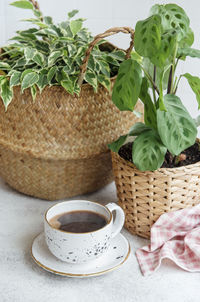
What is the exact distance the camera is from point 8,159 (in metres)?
1.13

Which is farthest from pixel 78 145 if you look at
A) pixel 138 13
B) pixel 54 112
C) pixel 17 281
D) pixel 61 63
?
pixel 138 13

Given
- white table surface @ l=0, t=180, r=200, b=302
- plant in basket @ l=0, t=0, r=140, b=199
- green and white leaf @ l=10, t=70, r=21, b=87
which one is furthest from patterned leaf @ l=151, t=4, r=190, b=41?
white table surface @ l=0, t=180, r=200, b=302

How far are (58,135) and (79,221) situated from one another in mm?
247

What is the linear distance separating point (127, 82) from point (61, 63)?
30 centimetres

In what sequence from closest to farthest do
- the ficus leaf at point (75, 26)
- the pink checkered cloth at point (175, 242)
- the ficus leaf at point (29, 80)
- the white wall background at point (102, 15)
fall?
the pink checkered cloth at point (175, 242) → the ficus leaf at point (29, 80) → the ficus leaf at point (75, 26) → the white wall background at point (102, 15)

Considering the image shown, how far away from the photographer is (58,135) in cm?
106

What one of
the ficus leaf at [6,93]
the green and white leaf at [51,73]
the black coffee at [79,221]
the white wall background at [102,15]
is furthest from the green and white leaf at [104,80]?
the white wall background at [102,15]

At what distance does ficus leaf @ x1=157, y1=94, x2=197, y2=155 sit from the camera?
0.84 metres

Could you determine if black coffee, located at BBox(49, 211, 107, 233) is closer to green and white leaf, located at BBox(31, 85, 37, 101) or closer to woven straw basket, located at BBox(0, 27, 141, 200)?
woven straw basket, located at BBox(0, 27, 141, 200)

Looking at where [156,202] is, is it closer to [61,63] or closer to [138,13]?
[61,63]

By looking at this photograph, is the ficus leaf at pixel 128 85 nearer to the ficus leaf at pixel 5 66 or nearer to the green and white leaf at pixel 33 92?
the green and white leaf at pixel 33 92

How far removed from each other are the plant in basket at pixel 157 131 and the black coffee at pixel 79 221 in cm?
11

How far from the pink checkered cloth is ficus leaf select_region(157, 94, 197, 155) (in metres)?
0.19

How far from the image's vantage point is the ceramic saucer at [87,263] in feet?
2.82
